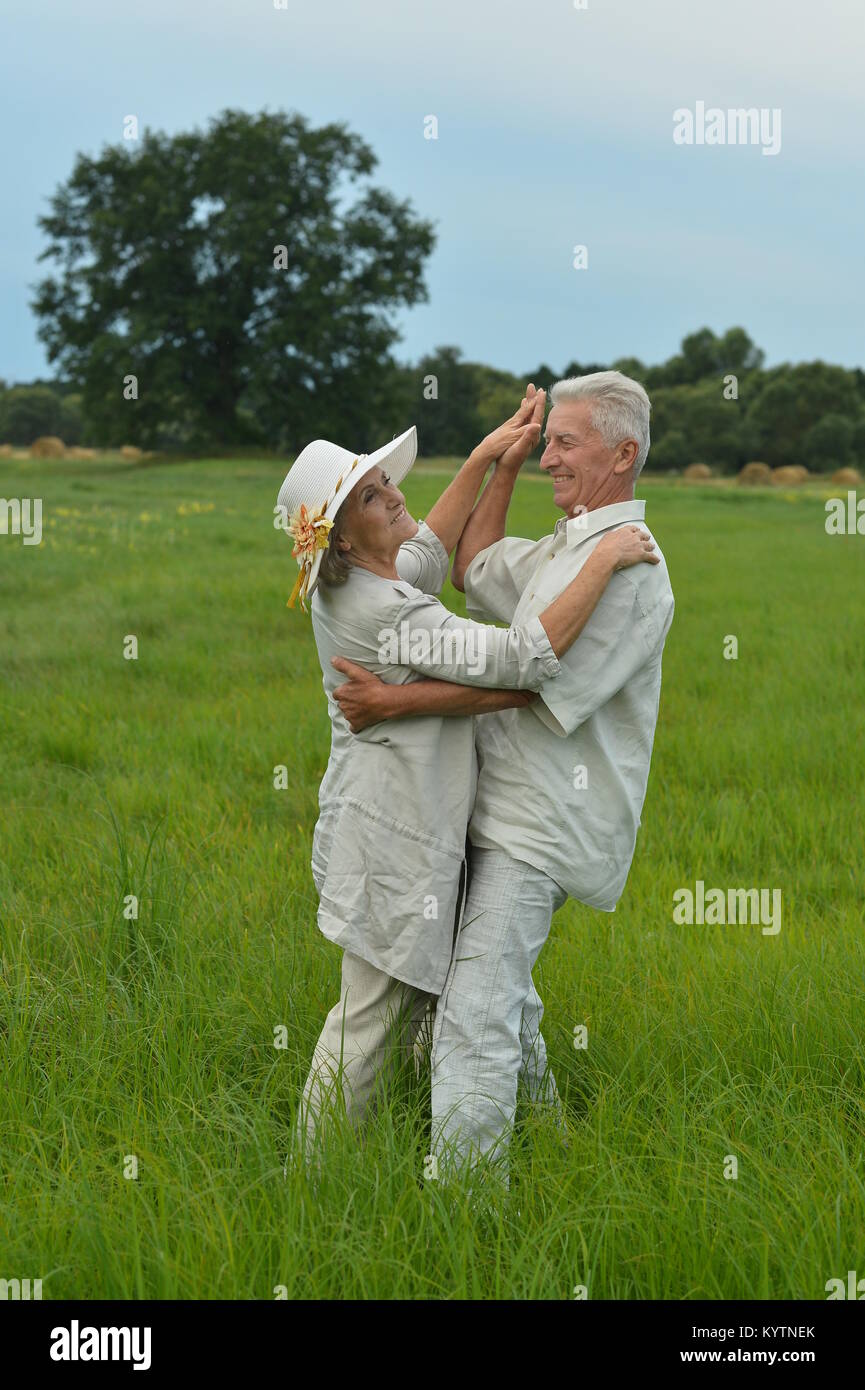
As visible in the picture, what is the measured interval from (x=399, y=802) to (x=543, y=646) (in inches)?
20.6

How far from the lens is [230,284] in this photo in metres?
49.2

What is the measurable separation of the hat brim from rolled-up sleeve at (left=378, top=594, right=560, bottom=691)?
0.69 ft

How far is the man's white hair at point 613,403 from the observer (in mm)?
3188

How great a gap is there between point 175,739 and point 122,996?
344 centimetres

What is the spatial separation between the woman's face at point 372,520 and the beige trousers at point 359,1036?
3.32 feet

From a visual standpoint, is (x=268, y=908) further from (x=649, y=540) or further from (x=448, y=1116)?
(x=649, y=540)

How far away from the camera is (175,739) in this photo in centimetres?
729

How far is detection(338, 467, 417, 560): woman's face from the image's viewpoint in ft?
10.3
